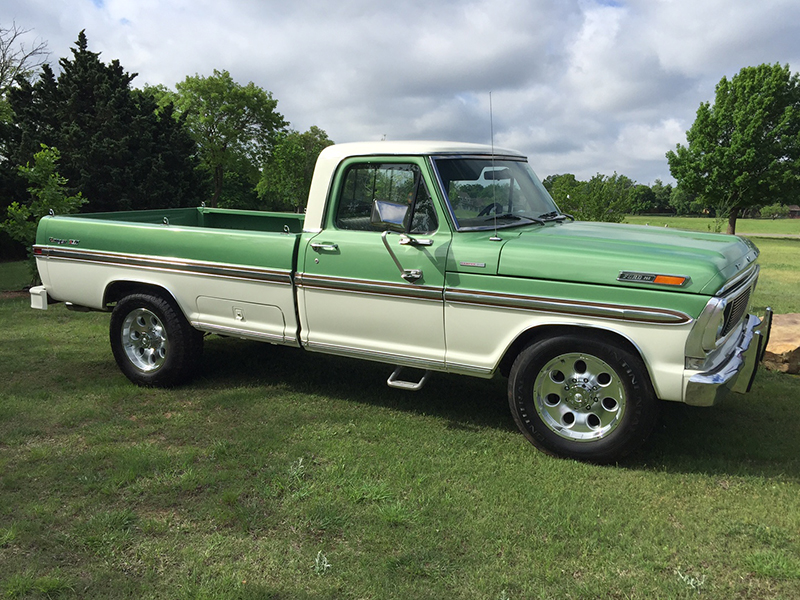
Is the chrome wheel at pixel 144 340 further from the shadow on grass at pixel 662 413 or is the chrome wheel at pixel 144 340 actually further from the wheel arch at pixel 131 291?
the shadow on grass at pixel 662 413

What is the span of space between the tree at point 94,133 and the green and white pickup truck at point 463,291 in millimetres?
14016

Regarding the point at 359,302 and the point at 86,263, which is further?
the point at 86,263

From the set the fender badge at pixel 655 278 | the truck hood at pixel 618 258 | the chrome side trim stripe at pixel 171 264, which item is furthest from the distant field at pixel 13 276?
the fender badge at pixel 655 278

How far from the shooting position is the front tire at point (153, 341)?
5.54 m

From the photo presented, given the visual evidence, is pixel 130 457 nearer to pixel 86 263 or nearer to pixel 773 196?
pixel 86 263

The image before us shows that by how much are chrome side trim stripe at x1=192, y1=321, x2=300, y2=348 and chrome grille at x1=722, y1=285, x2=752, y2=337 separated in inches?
127

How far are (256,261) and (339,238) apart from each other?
0.78 m

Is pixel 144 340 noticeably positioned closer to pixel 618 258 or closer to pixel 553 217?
pixel 553 217

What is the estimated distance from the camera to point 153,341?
576 centimetres

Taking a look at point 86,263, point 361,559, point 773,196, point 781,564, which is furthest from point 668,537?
point 773,196

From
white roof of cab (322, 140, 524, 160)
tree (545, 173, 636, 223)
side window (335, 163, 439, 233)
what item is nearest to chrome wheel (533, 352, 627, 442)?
side window (335, 163, 439, 233)

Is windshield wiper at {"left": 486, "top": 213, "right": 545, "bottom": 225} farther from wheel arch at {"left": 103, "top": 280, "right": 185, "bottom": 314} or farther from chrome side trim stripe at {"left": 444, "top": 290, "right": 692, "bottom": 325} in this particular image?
wheel arch at {"left": 103, "top": 280, "right": 185, "bottom": 314}

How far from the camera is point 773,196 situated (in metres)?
37.2

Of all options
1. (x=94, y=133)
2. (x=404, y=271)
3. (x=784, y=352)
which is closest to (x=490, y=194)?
(x=404, y=271)
